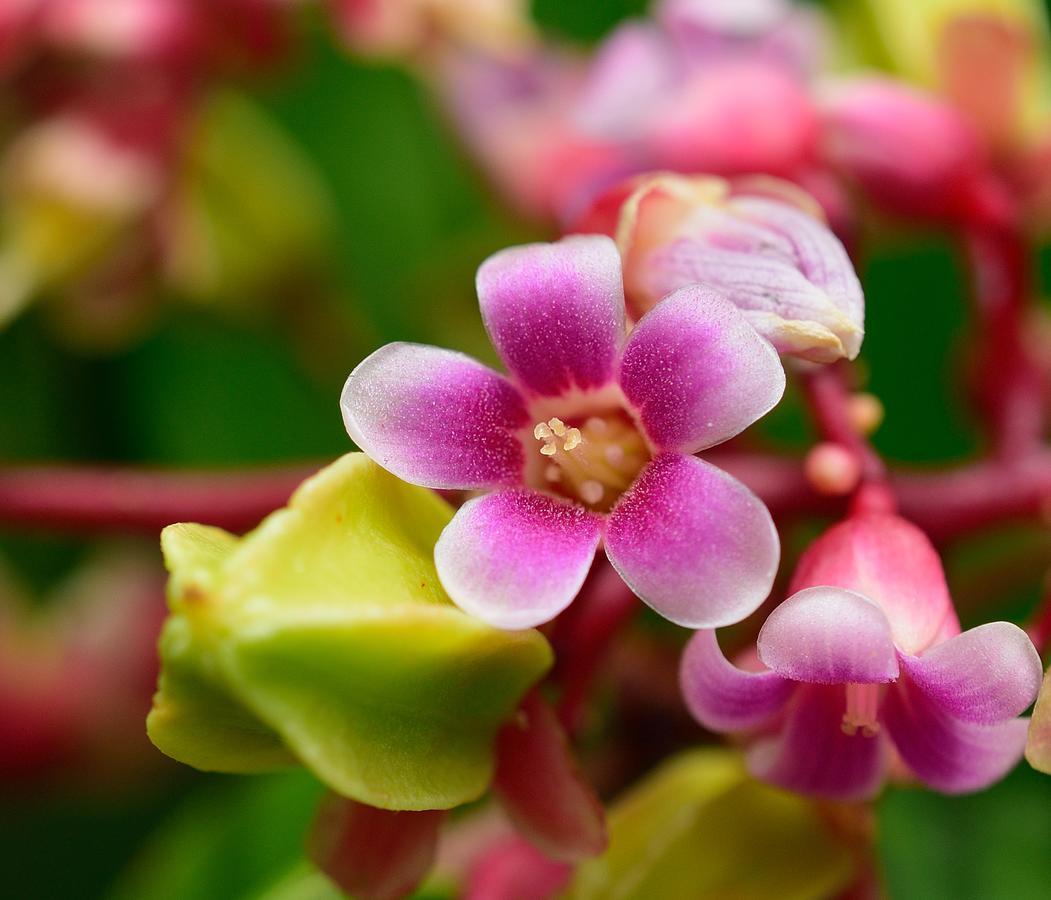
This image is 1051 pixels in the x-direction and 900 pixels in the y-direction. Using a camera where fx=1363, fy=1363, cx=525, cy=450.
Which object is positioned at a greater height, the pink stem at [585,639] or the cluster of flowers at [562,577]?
the cluster of flowers at [562,577]

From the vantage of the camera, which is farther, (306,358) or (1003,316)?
(306,358)

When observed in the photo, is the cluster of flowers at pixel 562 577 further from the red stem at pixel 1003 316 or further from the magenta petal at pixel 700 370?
the red stem at pixel 1003 316

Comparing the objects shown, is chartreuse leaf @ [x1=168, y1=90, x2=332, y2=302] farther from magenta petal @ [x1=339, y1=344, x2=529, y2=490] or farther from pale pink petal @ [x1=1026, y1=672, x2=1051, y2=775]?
pale pink petal @ [x1=1026, y1=672, x2=1051, y2=775]

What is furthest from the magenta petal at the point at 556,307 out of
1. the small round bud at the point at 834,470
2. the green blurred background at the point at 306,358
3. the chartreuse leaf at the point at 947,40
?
the green blurred background at the point at 306,358

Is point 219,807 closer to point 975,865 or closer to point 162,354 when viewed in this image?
Answer: point 162,354

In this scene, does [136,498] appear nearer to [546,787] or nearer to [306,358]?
[546,787]

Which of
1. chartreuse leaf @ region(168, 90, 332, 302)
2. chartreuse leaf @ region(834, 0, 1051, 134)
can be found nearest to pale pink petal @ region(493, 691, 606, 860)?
chartreuse leaf @ region(834, 0, 1051, 134)

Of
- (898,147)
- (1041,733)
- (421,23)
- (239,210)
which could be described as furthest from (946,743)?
(239,210)
